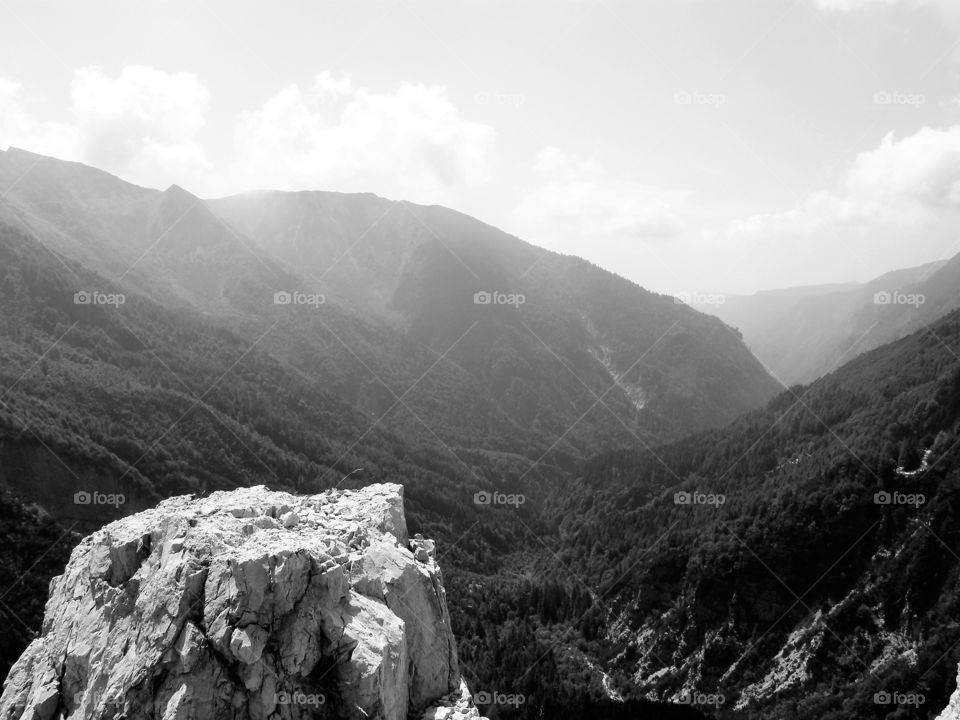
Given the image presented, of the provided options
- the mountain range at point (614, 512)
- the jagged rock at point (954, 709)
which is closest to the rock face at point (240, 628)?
the jagged rock at point (954, 709)

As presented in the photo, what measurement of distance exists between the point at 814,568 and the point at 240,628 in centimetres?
9803

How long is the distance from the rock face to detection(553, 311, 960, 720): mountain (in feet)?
227

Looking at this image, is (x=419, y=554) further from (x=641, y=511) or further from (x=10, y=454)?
(x=641, y=511)

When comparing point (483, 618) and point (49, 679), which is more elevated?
point (49, 679)

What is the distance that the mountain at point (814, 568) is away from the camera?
86.2 m

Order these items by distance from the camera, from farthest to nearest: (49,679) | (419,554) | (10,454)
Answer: (10,454)
(419,554)
(49,679)

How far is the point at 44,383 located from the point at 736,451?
453 ft

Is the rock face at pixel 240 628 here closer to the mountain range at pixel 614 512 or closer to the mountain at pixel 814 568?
the mountain range at pixel 614 512

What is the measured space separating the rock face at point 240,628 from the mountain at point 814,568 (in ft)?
227

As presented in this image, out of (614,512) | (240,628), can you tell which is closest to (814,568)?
(614,512)

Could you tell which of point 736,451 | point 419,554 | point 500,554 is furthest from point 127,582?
point 736,451

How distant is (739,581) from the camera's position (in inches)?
4171

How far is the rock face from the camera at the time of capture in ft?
88.5

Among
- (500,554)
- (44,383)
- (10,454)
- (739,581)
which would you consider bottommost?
(500,554)
